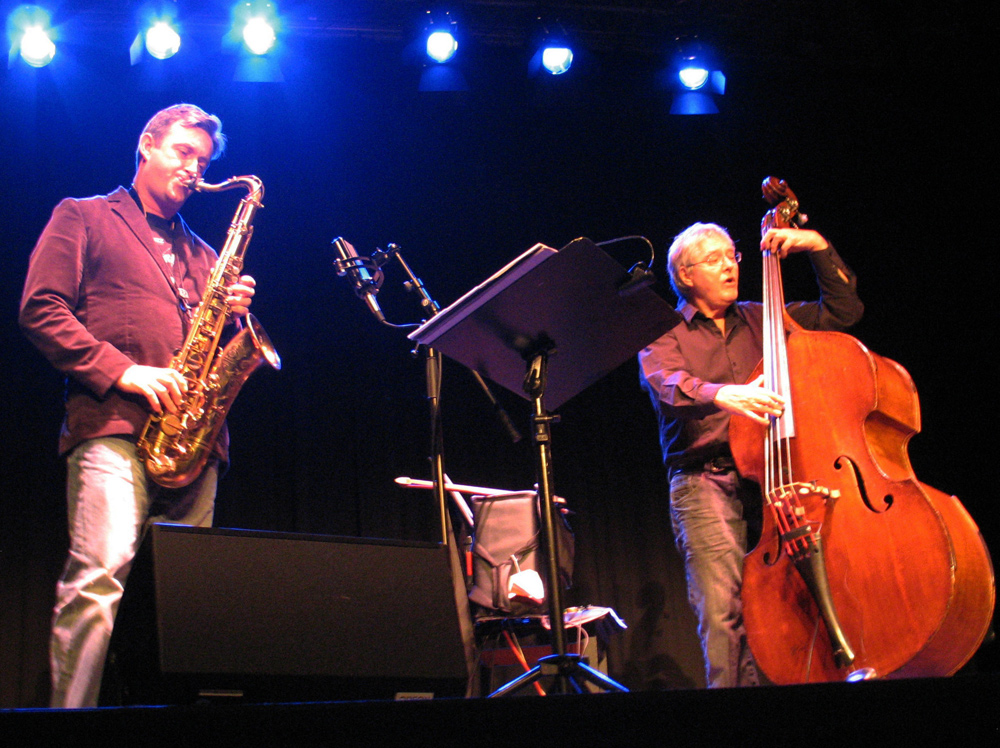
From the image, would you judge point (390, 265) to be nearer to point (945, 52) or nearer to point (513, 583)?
point (513, 583)

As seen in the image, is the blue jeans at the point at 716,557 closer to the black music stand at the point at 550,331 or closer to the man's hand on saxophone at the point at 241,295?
the black music stand at the point at 550,331

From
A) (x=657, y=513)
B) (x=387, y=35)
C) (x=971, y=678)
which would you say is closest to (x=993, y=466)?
(x=657, y=513)

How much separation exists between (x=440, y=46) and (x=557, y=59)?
23.7 inches

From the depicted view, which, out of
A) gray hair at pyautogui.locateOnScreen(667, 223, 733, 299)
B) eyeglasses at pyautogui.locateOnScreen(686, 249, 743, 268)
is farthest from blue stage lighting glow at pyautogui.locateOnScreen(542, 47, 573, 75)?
eyeglasses at pyautogui.locateOnScreen(686, 249, 743, 268)

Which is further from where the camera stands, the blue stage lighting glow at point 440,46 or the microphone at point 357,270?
the blue stage lighting glow at point 440,46

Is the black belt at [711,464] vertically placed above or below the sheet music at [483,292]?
below

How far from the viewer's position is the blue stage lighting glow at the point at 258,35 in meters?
4.08

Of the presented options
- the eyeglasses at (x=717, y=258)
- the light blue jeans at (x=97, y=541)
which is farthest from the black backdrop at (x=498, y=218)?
the eyeglasses at (x=717, y=258)

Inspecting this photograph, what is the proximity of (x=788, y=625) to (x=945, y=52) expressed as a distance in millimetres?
3923

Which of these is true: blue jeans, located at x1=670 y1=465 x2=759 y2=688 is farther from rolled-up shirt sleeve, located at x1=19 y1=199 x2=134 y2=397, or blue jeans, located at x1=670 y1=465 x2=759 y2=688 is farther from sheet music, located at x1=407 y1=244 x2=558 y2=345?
rolled-up shirt sleeve, located at x1=19 y1=199 x2=134 y2=397

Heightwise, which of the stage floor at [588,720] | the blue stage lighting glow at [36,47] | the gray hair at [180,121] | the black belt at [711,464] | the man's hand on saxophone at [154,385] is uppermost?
the blue stage lighting glow at [36,47]

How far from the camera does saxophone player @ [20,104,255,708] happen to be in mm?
2193

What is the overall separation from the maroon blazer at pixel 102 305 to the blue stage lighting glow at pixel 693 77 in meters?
2.89

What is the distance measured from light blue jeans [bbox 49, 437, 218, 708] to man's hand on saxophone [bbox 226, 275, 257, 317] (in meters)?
0.62
